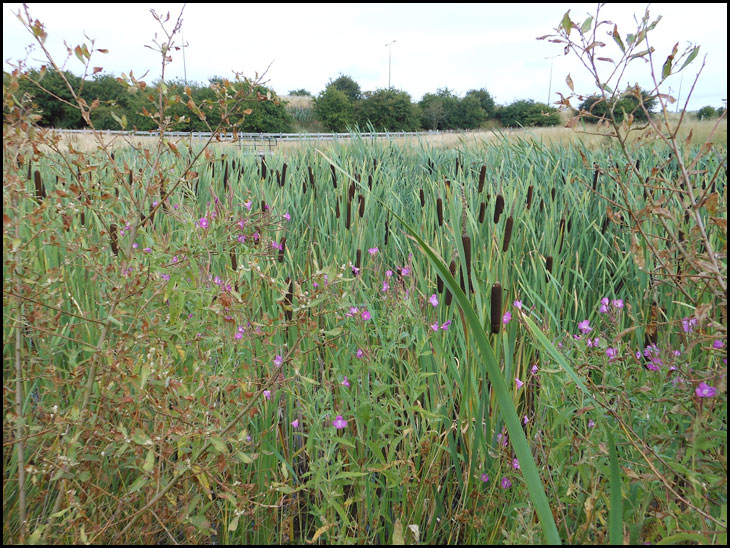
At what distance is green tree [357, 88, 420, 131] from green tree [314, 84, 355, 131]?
54.6 inches

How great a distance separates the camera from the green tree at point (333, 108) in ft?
126

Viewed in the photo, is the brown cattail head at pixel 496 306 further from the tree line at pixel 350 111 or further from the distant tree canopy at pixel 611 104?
the tree line at pixel 350 111

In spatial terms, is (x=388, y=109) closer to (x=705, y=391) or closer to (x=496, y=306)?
(x=496, y=306)

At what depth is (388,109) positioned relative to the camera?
41062mm

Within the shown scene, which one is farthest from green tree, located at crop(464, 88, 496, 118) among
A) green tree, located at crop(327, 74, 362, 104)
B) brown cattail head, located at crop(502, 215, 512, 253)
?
brown cattail head, located at crop(502, 215, 512, 253)

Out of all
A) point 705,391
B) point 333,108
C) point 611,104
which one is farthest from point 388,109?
point 705,391

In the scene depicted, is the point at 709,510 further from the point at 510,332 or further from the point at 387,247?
the point at 387,247

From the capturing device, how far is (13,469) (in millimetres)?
1674

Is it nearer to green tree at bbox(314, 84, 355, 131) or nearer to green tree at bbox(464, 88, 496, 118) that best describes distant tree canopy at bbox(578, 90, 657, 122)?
green tree at bbox(314, 84, 355, 131)

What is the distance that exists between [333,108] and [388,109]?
14.9 feet

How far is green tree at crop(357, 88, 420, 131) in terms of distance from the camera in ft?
134

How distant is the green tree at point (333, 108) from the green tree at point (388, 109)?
1.39 metres

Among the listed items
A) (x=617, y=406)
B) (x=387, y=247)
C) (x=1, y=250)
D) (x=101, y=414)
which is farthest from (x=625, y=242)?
(x=1, y=250)

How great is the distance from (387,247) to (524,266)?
78 cm
